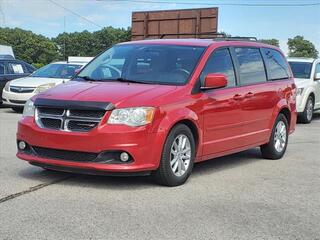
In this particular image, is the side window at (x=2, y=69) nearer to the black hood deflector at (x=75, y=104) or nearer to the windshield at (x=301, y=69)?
the windshield at (x=301, y=69)

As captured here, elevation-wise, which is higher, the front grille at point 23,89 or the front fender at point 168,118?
the front fender at point 168,118

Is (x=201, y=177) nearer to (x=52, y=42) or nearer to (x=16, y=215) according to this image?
(x=16, y=215)

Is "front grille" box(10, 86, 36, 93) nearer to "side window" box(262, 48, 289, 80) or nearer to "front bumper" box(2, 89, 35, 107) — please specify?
"front bumper" box(2, 89, 35, 107)

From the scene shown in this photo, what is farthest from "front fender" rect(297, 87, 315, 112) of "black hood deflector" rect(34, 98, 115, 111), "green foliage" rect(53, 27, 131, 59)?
"green foliage" rect(53, 27, 131, 59)

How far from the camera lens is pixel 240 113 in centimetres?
798

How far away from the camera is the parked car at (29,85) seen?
53.7ft

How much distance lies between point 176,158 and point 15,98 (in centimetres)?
1055

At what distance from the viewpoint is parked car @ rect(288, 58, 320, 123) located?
15227mm

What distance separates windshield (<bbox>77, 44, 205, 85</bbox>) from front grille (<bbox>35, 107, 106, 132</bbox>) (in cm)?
105

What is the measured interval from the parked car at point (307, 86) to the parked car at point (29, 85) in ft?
20.2

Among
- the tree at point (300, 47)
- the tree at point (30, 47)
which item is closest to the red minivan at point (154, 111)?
the tree at point (300, 47)

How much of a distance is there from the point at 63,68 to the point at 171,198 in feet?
40.1

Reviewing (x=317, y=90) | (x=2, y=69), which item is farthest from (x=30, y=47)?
(x=317, y=90)

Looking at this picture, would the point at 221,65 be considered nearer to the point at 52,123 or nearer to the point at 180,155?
the point at 180,155
